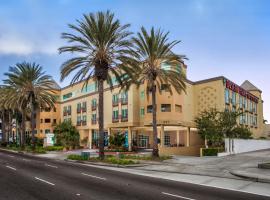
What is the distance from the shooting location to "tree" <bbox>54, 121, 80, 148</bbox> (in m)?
71.4

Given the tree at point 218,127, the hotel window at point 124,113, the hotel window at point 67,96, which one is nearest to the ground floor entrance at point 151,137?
the hotel window at point 124,113

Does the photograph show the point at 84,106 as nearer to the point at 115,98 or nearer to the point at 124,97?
the point at 115,98

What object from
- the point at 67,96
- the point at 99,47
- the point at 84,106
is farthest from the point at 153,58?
the point at 67,96

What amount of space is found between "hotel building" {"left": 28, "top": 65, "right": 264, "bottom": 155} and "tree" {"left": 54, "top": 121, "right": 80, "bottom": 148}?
7.80ft

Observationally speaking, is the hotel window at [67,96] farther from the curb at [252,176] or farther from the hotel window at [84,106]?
the curb at [252,176]

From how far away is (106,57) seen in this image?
132ft

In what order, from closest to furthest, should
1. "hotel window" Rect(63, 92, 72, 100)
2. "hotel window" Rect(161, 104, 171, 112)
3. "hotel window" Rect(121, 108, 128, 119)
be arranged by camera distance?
1. "hotel window" Rect(161, 104, 171, 112)
2. "hotel window" Rect(121, 108, 128, 119)
3. "hotel window" Rect(63, 92, 72, 100)

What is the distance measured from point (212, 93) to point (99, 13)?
30.2 meters

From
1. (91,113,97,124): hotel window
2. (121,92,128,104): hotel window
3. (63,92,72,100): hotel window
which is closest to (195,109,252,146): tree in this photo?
(121,92,128,104): hotel window

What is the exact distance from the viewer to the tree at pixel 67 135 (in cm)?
7138

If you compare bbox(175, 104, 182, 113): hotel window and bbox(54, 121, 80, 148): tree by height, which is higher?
bbox(175, 104, 182, 113): hotel window

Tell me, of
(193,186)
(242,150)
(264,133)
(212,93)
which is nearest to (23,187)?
(193,186)

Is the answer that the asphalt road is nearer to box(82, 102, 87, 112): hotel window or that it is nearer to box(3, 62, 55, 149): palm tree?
box(3, 62, 55, 149): palm tree

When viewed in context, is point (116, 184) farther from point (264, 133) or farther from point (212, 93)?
point (264, 133)
